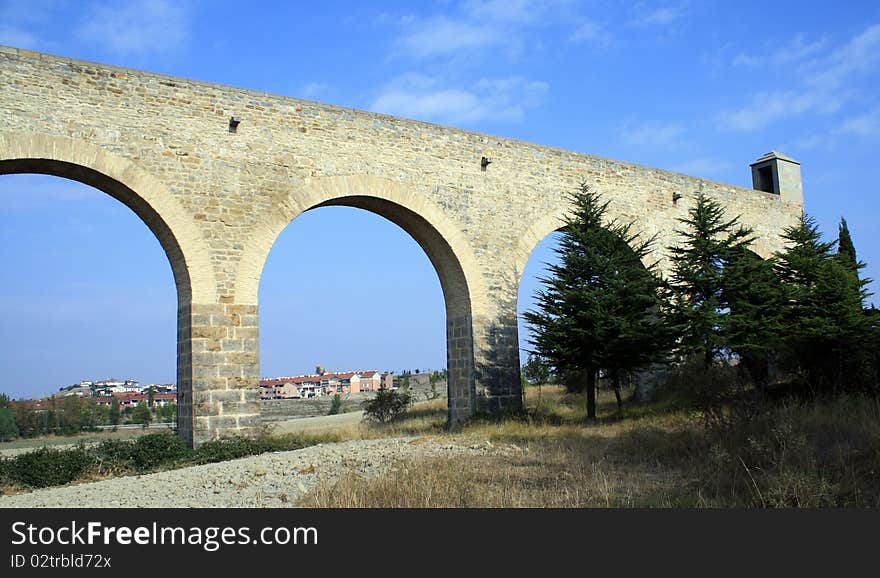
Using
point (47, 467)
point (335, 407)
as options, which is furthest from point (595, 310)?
point (335, 407)

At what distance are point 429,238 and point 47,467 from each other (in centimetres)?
715


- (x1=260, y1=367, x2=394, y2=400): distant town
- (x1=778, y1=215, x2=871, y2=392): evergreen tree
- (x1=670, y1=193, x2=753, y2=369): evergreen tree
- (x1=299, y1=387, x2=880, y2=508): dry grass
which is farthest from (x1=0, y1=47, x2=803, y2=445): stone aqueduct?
(x1=260, y1=367, x2=394, y2=400): distant town

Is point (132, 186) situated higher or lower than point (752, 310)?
higher

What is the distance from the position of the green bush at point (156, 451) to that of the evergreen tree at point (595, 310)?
6163 mm

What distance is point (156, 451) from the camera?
9.78 m

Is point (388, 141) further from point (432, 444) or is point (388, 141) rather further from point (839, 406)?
point (839, 406)

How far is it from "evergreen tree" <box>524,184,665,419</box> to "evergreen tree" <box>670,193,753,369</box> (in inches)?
23.0

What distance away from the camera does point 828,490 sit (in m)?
5.17

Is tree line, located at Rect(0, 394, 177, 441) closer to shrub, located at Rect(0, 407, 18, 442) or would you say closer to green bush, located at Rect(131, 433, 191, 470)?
shrub, located at Rect(0, 407, 18, 442)

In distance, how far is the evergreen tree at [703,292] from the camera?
1238cm

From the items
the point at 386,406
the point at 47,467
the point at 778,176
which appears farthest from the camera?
the point at 778,176

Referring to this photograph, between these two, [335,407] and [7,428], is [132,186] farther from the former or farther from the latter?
[335,407]

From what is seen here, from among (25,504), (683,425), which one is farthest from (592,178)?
(25,504)

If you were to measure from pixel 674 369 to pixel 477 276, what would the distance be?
3.96 metres
